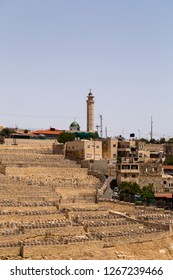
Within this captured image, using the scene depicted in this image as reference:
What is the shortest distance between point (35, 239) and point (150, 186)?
66.4ft

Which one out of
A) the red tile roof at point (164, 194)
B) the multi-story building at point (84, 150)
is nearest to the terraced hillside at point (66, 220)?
the multi-story building at point (84, 150)

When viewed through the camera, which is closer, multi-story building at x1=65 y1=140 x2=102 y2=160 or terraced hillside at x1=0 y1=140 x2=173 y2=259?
terraced hillside at x1=0 y1=140 x2=173 y2=259

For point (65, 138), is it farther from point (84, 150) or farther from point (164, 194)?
point (164, 194)

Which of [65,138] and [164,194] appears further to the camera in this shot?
[65,138]

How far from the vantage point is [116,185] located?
47.8 m

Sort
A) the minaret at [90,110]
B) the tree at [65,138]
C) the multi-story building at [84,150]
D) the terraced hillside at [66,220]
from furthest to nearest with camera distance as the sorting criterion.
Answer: the minaret at [90,110] → the tree at [65,138] → the multi-story building at [84,150] → the terraced hillside at [66,220]

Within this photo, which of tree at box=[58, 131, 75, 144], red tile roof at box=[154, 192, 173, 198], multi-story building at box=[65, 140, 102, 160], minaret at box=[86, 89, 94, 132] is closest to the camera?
red tile roof at box=[154, 192, 173, 198]

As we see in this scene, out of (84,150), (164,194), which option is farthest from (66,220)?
(84,150)

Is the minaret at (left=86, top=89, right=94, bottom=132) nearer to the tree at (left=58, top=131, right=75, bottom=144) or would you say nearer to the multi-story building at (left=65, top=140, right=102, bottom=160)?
the tree at (left=58, top=131, right=75, bottom=144)

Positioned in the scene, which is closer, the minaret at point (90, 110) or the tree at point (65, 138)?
the tree at point (65, 138)

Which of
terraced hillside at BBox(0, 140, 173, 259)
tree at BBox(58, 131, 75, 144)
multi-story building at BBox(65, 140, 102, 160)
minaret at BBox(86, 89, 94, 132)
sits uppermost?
minaret at BBox(86, 89, 94, 132)

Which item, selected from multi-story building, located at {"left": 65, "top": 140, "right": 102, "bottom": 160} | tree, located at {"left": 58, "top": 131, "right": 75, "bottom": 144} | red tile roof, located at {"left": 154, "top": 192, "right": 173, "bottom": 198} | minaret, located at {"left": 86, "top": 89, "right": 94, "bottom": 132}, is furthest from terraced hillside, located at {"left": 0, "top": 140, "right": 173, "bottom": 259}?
minaret, located at {"left": 86, "top": 89, "right": 94, "bottom": 132}

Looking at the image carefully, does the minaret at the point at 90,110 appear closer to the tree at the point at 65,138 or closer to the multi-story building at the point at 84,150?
the tree at the point at 65,138

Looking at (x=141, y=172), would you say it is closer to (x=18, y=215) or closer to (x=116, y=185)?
(x=116, y=185)
